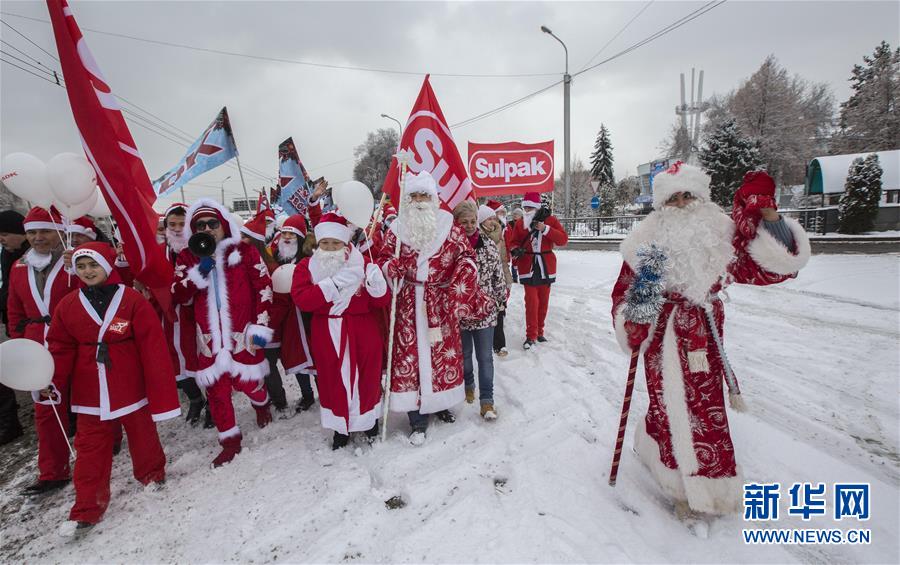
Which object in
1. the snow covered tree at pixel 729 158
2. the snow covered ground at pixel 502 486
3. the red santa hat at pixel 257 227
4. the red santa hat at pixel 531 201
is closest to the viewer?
Result: the snow covered ground at pixel 502 486

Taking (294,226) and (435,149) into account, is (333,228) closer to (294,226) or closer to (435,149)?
(435,149)

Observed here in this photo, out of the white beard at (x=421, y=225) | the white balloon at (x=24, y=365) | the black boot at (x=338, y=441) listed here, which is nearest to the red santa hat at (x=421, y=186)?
the white beard at (x=421, y=225)

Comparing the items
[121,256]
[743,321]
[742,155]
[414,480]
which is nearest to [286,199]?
[121,256]

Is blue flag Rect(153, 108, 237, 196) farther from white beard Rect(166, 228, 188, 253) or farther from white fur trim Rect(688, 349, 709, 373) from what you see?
white fur trim Rect(688, 349, 709, 373)

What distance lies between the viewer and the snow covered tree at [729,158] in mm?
20250

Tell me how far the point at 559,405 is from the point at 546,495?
4.11 feet

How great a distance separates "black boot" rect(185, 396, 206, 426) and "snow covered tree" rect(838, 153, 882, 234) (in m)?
20.8

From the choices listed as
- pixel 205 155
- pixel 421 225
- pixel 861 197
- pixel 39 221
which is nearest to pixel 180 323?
pixel 39 221

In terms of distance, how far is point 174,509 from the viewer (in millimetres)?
2764

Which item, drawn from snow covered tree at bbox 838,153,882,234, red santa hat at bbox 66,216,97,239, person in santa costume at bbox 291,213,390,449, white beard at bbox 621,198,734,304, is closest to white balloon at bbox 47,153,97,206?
red santa hat at bbox 66,216,97,239

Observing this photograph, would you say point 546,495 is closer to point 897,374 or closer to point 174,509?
point 174,509

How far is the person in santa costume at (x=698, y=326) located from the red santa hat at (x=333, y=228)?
2130 millimetres

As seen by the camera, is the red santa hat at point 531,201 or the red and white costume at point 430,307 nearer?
the red and white costume at point 430,307

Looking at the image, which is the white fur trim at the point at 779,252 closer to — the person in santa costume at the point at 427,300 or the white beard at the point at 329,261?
the person in santa costume at the point at 427,300
